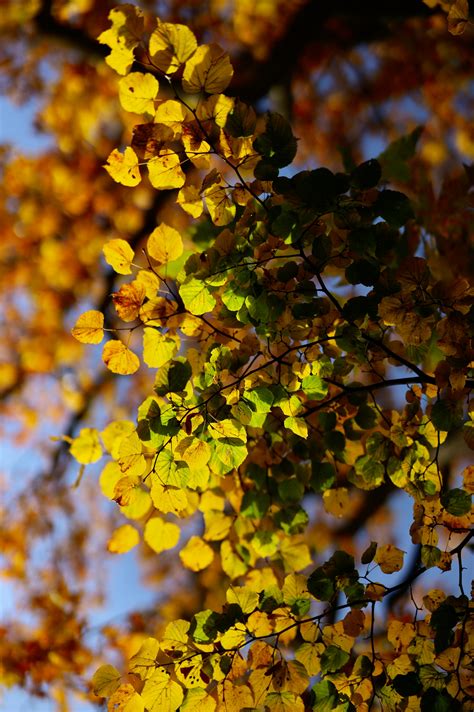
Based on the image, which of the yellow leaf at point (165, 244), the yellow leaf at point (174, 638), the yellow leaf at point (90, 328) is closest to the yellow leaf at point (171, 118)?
the yellow leaf at point (165, 244)

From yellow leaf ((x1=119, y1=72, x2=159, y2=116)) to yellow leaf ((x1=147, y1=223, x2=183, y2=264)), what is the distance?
0.25 m

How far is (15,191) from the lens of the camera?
6.82 meters

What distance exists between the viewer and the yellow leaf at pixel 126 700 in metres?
1.12

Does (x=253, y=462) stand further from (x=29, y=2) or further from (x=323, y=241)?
(x=29, y=2)

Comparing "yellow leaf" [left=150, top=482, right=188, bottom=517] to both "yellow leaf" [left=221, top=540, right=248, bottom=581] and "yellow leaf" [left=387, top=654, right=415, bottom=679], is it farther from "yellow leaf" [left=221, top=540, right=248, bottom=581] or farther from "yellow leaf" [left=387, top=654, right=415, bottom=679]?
"yellow leaf" [left=387, top=654, right=415, bottom=679]

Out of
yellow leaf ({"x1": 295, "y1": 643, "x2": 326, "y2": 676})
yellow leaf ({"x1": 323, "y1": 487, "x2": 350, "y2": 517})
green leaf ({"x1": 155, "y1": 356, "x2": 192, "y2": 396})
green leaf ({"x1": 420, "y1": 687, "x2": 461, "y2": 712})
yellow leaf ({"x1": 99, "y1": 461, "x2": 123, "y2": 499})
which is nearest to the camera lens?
green leaf ({"x1": 420, "y1": 687, "x2": 461, "y2": 712})

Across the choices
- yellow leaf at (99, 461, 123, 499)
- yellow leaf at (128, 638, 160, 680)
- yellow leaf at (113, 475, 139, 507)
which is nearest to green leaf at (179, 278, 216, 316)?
yellow leaf at (113, 475, 139, 507)

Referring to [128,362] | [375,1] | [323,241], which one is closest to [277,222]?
[323,241]

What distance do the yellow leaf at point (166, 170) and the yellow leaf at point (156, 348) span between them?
337 millimetres

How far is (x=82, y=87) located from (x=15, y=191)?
6.04 feet

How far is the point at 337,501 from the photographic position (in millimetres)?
1501

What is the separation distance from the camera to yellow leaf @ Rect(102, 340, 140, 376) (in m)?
1.19

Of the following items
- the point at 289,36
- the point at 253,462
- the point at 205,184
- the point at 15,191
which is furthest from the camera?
the point at 15,191

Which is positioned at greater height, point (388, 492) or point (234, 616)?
point (234, 616)
